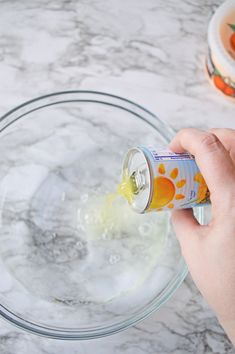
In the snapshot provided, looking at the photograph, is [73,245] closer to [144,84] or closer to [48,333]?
[48,333]

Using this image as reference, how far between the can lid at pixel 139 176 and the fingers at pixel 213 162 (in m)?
0.07

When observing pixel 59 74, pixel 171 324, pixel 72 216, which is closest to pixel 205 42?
pixel 59 74

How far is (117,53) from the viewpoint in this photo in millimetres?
1079

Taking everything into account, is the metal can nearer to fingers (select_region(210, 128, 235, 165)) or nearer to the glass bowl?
fingers (select_region(210, 128, 235, 165))

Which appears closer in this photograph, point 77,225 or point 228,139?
point 228,139

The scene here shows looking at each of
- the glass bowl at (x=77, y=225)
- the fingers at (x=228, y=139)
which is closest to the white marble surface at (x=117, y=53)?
the glass bowl at (x=77, y=225)

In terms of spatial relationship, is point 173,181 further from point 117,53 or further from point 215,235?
point 117,53

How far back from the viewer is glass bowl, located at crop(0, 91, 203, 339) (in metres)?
0.96

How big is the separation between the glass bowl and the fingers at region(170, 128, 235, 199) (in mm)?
225

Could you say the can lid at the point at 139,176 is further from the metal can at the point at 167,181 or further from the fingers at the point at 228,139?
the fingers at the point at 228,139

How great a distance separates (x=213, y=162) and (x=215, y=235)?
99 mm

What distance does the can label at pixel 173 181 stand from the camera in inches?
30.0

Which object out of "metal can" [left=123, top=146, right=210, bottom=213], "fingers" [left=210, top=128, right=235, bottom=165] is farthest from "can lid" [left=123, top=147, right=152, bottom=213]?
"fingers" [left=210, top=128, right=235, bottom=165]

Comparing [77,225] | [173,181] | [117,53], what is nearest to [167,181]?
[173,181]
